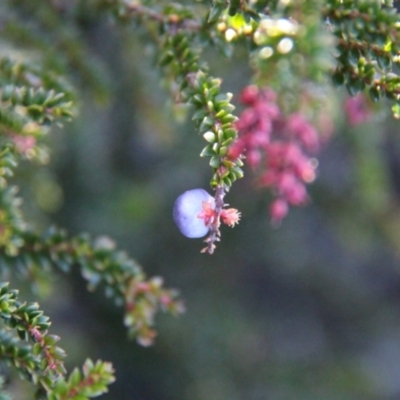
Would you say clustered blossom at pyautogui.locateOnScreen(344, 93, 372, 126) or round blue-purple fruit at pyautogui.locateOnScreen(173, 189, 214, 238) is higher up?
clustered blossom at pyautogui.locateOnScreen(344, 93, 372, 126)

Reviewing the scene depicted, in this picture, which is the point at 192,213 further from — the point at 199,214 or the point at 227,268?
the point at 227,268

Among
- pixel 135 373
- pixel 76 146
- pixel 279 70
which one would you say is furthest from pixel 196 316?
pixel 279 70

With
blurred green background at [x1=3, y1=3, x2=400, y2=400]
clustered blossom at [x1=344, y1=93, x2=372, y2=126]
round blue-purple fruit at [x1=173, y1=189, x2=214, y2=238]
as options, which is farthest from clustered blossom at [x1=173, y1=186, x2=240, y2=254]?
blurred green background at [x1=3, y1=3, x2=400, y2=400]

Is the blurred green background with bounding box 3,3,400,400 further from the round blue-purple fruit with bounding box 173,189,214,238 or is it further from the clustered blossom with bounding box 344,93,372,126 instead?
the round blue-purple fruit with bounding box 173,189,214,238

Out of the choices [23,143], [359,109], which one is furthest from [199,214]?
[359,109]

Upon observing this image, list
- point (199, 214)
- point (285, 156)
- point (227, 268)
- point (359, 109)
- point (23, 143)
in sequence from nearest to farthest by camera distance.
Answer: point (199, 214)
point (23, 143)
point (285, 156)
point (359, 109)
point (227, 268)
